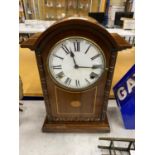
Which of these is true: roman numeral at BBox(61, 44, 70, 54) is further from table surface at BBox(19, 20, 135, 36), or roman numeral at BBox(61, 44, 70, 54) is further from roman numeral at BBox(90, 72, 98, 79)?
table surface at BBox(19, 20, 135, 36)

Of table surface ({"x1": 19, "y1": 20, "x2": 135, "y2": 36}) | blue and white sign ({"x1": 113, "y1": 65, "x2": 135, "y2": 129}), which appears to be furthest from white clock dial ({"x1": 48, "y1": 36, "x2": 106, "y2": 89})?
table surface ({"x1": 19, "y1": 20, "x2": 135, "y2": 36})

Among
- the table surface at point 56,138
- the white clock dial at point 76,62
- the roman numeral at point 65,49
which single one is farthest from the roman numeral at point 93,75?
the table surface at point 56,138

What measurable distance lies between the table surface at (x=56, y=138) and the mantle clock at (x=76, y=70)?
0.08 feet

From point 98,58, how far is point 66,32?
13 cm

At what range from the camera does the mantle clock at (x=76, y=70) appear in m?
0.50

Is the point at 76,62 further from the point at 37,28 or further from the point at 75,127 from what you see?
the point at 37,28

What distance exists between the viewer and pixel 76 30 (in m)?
0.50

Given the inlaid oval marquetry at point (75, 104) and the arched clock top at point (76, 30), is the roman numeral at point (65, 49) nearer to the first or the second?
the arched clock top at point (76, 30)

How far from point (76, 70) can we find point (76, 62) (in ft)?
0.09

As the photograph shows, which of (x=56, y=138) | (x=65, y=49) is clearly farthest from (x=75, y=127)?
(x=65, y=49)

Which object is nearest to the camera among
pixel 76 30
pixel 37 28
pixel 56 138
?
pixel 76 30
